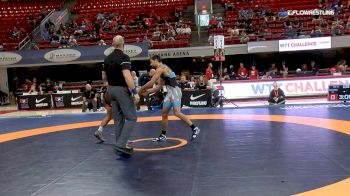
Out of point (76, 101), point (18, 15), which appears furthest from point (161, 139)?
point (18, 15)

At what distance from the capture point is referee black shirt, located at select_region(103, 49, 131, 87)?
19.0 ft

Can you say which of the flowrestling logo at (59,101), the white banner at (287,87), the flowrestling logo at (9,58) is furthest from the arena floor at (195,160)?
the flowrestling logo at (9,58)

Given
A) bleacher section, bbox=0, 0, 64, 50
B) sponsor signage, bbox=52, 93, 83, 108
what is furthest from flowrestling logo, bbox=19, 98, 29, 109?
bleacher section, bbox=0, 0, 64, 50

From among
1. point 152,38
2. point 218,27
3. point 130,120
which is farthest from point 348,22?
point 130,120

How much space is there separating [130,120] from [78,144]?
1562 millimetres

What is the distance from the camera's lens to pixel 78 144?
6.96m

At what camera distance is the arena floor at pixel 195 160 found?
4227mm

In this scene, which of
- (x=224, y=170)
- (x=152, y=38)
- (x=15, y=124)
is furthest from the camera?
(x=152, y=38)

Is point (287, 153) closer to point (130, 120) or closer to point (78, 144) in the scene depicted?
point (130, 120)

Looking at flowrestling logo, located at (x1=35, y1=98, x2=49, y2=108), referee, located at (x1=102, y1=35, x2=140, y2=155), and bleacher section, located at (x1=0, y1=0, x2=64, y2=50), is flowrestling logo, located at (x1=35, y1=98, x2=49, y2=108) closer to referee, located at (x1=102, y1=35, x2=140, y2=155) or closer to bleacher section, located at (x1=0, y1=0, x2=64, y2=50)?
bleacher section, located at (x1=0, y1=0, x2=64, y2=50)

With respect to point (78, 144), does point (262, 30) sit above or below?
above

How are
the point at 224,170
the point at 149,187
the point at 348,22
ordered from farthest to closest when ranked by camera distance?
the point at 348,22 → the point at 224,170 → the point at 149,187

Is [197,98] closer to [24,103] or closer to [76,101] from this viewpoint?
[76,101]

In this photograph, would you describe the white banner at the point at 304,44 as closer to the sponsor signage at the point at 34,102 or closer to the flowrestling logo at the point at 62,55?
the flowrestling logo at the point at 62,55
